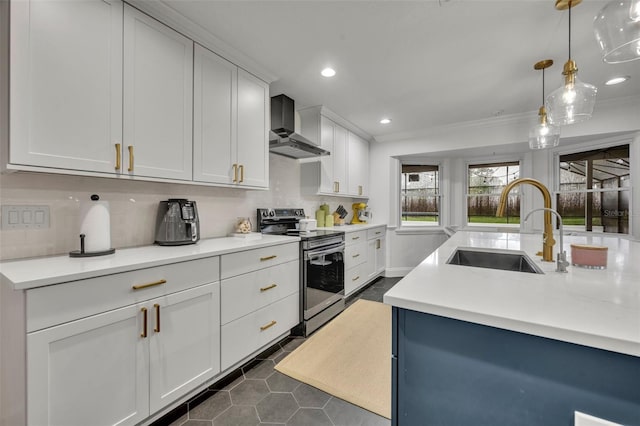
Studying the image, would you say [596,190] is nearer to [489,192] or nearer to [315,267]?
[489,192]

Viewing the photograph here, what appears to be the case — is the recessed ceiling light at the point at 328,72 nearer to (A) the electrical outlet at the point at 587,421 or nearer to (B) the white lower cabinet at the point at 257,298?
(B) the white lower cabinet at the point at 257,298

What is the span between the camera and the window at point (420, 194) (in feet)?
15.6

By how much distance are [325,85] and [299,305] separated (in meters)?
2.21

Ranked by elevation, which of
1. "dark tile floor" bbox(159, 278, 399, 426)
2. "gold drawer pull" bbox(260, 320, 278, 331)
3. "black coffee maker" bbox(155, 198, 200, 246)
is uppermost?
"black coffee maker" bbox(155, 198, 200, 246)

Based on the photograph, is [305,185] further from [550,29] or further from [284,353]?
[550,29]

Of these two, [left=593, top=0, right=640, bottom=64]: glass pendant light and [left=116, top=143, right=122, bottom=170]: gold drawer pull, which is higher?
[left=593, top=0, right=640, bottom=64]: glass pendant light

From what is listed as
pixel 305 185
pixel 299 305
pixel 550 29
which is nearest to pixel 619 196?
pixel 550 29

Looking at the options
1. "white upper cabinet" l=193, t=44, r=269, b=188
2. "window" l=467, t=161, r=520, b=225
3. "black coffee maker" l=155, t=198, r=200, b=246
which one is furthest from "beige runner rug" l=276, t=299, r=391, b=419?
"window" l=467, t=161, r=520, b=225

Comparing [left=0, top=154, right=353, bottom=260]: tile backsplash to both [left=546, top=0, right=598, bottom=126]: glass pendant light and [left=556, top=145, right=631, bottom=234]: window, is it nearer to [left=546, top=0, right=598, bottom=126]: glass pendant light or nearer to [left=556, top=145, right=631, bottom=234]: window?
[left=546, top=0, right=598, bottom=126]: glass pendant light

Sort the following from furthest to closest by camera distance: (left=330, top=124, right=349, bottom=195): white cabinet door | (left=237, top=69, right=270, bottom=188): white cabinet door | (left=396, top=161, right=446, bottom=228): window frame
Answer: (left=396, top=161, right=446, bottom=228): window frame → (left=330, top=124, right=349, bottom=195): white cabinet door → (left=237, top=69, right=270, bottom=188): white cabinet door

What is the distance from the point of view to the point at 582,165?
11.7 feet

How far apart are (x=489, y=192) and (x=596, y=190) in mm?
1266

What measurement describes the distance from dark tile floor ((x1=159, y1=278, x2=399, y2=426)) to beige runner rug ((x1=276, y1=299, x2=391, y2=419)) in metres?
0.07

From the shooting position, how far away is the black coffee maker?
6.02 feet
